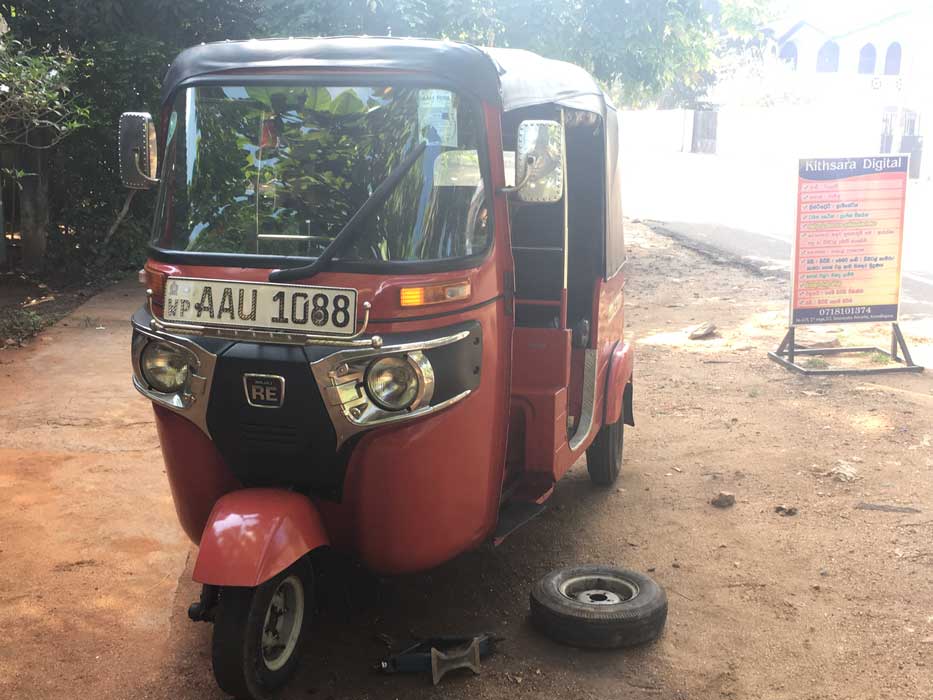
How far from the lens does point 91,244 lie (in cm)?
1300

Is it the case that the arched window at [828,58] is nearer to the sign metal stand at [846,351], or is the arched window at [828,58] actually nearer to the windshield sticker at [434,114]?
the sign metal stand at [846,351]

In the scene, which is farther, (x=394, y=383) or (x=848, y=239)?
(x=848, y=239)

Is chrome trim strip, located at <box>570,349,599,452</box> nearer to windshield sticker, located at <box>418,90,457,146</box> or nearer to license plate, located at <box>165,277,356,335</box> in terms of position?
windshield sticker, located at <box>418,90,457,146</box>

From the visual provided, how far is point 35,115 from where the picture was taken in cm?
1054

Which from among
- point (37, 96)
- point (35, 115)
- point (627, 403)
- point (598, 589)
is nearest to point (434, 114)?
point (598, 589)

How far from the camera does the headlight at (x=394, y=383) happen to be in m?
3.59

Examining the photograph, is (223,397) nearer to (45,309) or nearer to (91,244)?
(45,309)

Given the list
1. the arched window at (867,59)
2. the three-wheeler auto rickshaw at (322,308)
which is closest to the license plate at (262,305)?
the three-wheeler auto rickshaw at (322,308)

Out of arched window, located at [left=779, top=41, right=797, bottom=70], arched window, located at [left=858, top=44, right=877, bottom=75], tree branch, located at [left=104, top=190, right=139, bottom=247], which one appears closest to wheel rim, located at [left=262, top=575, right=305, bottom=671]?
tree branch, located at [left=104, top=190, right=139, bottom=247]

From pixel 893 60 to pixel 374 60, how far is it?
4338cm

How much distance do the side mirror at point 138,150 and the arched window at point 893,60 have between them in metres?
42.7

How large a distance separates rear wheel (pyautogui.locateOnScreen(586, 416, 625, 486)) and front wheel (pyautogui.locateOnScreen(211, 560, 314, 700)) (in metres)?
2.43

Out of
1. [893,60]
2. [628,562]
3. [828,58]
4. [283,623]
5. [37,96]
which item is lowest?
[628,562]

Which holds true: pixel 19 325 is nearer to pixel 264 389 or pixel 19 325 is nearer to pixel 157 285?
pixel 157 285
